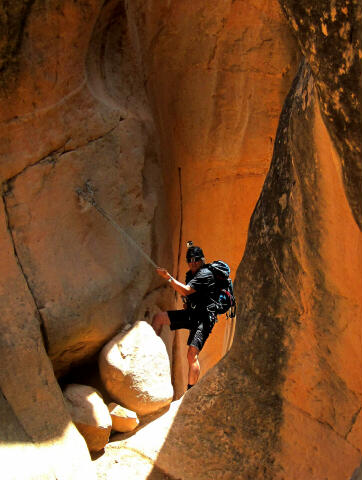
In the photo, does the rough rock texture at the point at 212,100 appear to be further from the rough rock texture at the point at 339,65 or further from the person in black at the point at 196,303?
the rough rock texture at the point at 339,65

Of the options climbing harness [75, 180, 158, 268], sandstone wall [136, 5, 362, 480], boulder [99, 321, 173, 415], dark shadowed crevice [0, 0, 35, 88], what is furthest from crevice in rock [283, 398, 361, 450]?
dark shadowed crevice [0, 0, 35, 88]

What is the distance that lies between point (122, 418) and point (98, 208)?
3.99ft

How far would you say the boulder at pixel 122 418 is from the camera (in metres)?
3.99

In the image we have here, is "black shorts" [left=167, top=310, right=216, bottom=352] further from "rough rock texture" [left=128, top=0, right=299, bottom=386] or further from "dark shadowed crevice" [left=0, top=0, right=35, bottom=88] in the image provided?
"dark shadowed crevice" [left=0, top=0, right=35, bottom=88]

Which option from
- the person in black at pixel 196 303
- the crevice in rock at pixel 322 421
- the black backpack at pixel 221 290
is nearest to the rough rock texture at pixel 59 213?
the person in black at pixel 196 303

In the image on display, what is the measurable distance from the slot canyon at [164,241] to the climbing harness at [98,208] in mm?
14

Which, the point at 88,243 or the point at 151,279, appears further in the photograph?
the point at 151,279

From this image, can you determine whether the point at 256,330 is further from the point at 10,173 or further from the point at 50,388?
the point at 10,173

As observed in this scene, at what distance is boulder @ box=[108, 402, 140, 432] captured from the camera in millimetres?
3988

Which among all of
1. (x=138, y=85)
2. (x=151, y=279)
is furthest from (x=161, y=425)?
(x=138, y=85)

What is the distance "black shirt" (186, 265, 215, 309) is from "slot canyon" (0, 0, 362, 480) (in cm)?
27

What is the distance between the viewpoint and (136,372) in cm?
404

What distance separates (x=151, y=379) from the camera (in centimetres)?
411

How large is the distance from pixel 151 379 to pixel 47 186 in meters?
1.24
